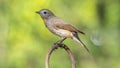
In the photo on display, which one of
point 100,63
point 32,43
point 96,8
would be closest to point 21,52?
point 32,43

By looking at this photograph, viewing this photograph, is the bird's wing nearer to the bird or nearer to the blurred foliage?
the bird

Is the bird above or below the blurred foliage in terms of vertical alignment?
below

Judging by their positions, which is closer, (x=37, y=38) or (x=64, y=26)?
(x=64, y=26)

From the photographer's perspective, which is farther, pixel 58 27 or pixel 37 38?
pixel 37 38

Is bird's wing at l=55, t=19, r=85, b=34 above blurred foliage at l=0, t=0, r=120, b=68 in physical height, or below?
below

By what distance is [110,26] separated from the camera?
13.8 metres

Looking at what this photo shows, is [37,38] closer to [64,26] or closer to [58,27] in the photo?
[58,27]

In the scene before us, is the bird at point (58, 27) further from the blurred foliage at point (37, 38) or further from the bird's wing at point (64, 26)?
the blurred foliage at point (37, 38)

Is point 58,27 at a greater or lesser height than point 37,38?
lesser

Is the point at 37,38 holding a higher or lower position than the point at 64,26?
higher

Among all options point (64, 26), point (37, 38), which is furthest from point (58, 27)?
point (37, 38)

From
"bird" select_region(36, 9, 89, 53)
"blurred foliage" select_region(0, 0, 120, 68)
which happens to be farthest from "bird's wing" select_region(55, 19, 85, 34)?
"blurred foliage" select_region(0, 0, 120, 68)

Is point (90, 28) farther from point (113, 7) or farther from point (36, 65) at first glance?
point (36, 65)

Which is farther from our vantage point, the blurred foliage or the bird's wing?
the blurred foliage
